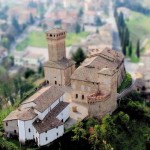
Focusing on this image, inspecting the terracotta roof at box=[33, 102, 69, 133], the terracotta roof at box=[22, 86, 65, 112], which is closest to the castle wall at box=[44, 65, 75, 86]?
the terracotta roof at box=[22, 86, 65, 112]

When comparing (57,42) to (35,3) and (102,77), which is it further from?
(35,3)

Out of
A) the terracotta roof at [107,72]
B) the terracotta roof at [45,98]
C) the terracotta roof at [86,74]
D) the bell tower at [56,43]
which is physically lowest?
the terracotta roof at [45,98]

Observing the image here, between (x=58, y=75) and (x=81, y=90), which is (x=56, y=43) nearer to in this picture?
(x=58, y=75)

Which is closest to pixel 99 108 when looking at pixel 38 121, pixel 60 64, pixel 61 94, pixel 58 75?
pixel 61 94

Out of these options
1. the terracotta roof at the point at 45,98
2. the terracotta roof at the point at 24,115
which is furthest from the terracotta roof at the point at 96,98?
the terracotta roof at the point at 24,115

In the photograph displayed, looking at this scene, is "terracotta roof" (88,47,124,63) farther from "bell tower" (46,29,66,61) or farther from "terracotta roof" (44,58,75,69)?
"bell tower" (46,29,66,61)

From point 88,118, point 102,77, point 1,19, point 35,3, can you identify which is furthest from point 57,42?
point 35,3

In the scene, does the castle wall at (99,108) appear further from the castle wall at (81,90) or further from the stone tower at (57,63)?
the stone tower at (57,63)
